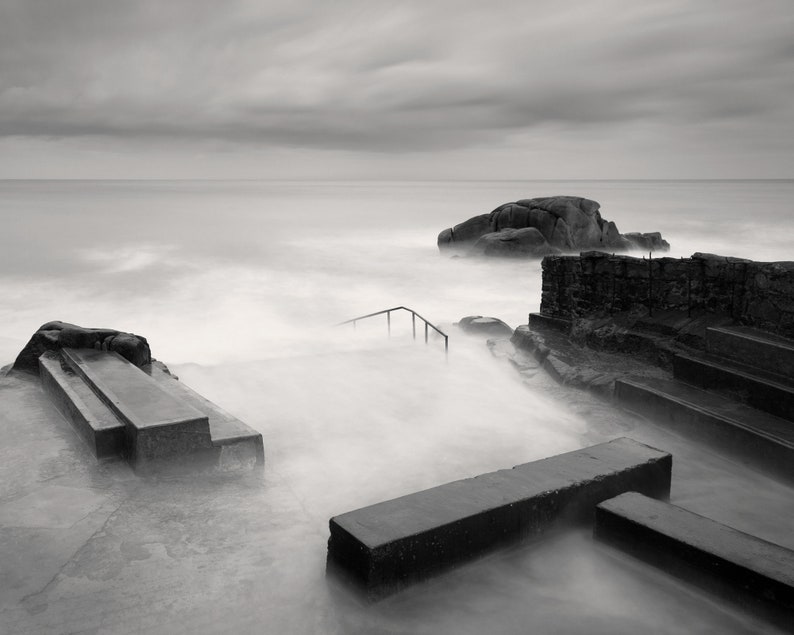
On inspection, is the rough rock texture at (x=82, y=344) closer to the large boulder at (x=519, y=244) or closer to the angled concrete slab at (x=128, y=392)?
the angled concrete slab at (x=128, y=392)

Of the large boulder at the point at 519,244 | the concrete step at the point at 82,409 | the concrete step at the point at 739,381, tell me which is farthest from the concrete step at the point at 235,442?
the large boulder at the point at 519,244

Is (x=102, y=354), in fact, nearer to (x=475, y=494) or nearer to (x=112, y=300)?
(x=475, y=494)

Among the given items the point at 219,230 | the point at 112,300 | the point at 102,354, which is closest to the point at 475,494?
the point at 102,354

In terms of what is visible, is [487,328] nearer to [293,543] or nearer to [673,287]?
[673,287]

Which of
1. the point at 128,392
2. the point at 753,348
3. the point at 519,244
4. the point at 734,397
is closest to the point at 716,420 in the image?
the point at 734,397

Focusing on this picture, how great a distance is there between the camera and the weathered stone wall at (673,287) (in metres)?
6.85

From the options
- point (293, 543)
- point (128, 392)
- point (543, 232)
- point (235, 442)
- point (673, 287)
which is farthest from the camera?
point (543, 232)

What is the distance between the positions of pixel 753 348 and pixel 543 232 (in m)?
23.5

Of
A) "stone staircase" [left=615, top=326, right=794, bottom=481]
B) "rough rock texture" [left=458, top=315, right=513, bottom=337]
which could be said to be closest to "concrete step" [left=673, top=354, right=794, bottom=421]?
"stone staircase" [left=615, top=326, right=794, bottom=481]

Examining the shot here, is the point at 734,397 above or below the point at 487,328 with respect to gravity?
above

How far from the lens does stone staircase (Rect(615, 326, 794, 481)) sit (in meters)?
6.00

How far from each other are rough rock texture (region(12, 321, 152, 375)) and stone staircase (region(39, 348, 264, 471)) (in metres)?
0.96

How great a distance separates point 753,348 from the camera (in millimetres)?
6711

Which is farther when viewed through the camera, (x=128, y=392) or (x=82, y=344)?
(x=82, y=344)
